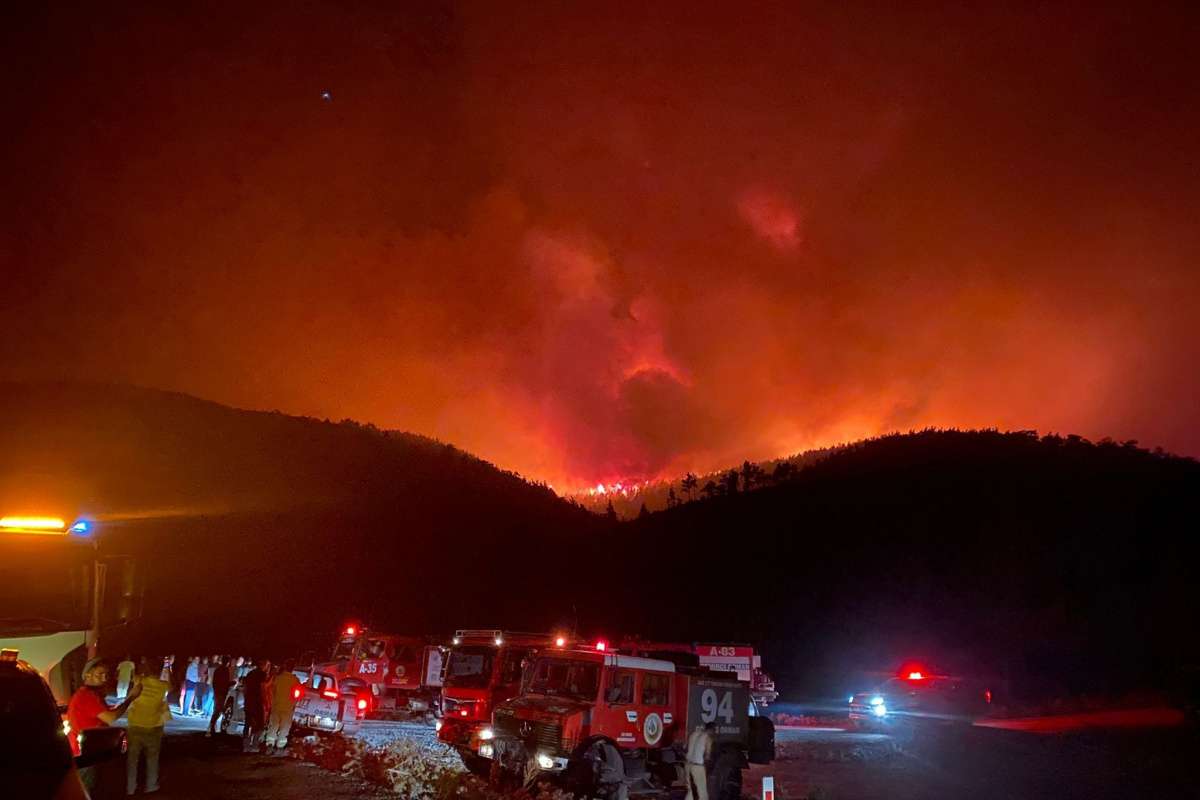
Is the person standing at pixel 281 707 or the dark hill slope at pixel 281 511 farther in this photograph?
the dark hill slope at pixel 281 511

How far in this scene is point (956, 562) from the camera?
70.2 metres

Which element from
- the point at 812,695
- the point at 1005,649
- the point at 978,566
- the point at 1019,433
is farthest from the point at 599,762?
the point at 1019,433

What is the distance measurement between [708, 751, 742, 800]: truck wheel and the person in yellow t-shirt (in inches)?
313

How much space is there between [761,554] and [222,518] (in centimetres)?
5142

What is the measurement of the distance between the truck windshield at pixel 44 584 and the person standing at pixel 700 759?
26.5 feet

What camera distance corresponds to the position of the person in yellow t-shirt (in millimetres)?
15679

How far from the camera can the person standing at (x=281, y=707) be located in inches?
617

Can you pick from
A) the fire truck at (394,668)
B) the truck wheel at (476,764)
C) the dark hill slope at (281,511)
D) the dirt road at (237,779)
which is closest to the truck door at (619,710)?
the truck wheel at (476,764)

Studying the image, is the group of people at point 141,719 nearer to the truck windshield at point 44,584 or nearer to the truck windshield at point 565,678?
the truck windshield at point 44,584

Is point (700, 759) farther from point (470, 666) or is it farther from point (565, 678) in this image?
point (470, 666)

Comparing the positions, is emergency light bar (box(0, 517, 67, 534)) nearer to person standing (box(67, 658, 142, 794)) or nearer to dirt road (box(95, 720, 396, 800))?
person standing (box(67, 658, 142, 794))

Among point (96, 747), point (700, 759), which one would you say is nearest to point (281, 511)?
point (700, 759)

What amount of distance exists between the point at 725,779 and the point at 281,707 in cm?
830

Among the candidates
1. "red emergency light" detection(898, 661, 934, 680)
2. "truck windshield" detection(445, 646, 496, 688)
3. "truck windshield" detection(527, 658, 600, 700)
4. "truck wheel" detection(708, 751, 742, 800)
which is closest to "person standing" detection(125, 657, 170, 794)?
"truck windshield" detection(527, 658, 600, 700)
